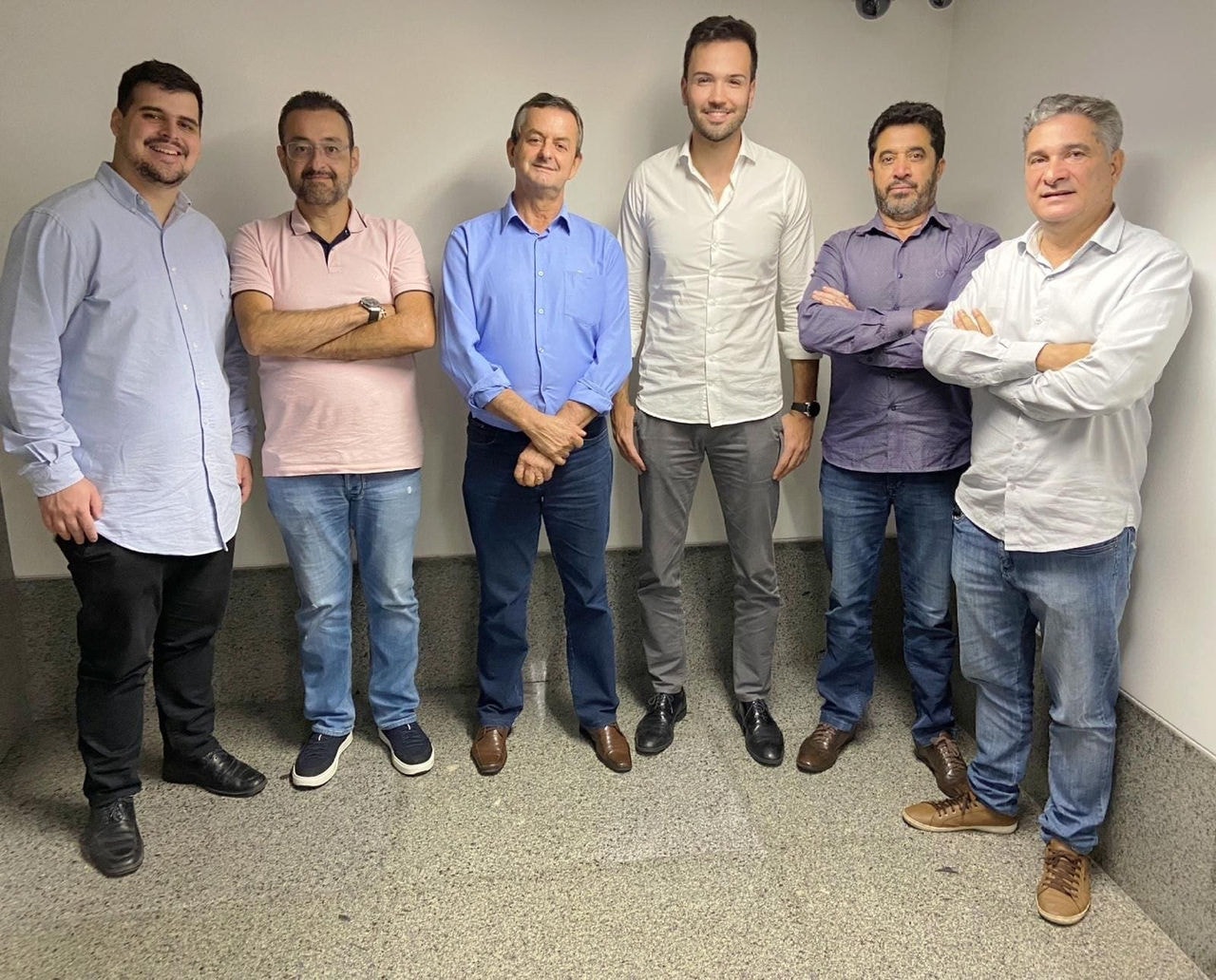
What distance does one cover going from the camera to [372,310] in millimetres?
2375

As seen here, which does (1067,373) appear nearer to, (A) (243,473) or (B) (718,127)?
(B) (718,127)

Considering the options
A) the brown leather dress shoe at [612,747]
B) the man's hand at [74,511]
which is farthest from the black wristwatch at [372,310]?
the brown leather dress shoe at [612,747]

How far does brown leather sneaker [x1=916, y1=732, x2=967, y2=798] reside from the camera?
8.40 feet

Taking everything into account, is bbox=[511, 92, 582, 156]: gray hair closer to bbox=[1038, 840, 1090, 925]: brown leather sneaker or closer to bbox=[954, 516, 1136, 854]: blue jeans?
bbox=[954, 516, 1136, 854]: blue jeans

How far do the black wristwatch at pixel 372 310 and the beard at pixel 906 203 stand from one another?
132 cm

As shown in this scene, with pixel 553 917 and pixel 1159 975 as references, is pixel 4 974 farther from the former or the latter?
pixel 1159 975

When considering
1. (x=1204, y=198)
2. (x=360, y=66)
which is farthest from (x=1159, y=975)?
(x=360, y=66)

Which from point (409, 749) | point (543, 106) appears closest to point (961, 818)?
point (409, 749)

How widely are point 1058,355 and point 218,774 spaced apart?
233 cm

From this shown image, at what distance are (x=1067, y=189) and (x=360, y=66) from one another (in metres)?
1.93

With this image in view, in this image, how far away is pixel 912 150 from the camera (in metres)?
2.38

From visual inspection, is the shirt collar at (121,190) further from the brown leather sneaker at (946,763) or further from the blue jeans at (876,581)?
the brown leather sneaker at (946,763)

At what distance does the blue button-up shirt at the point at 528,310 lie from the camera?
241cm

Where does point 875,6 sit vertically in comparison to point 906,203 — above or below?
above
